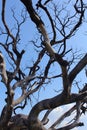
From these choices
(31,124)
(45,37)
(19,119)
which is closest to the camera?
(45,37)

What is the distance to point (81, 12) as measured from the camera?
10.4 metres

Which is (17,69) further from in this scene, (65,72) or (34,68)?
(65,72)

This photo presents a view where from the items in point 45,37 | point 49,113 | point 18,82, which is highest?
point 18,82

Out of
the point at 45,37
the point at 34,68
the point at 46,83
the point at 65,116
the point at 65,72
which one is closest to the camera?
the point at 65,72

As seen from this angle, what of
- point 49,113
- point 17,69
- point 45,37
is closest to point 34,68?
point 17,69

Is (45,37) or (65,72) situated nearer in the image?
(65,72)

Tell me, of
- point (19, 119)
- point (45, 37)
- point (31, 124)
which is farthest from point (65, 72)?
point (19, 119)

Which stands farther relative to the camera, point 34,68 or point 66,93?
point 34,68

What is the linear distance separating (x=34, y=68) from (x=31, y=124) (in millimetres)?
5088

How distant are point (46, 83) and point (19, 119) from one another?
4.11 metres

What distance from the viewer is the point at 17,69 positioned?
12305 mm

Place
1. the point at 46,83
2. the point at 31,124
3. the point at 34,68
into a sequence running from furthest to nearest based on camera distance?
1. the point at 46,83
2. the point at 34,68
3. the point at 31,124

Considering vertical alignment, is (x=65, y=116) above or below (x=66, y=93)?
above

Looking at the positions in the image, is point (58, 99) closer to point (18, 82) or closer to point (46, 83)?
point (18, 82)
